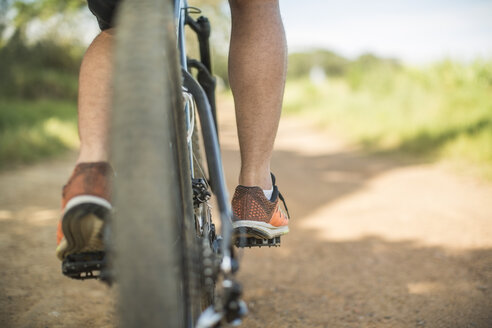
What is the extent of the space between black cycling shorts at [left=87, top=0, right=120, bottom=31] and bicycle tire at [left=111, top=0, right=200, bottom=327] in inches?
15.2

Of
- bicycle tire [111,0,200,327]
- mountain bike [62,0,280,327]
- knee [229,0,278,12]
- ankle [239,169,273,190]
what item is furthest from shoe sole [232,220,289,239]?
knee [229,0,278,12]

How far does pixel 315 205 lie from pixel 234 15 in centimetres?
215

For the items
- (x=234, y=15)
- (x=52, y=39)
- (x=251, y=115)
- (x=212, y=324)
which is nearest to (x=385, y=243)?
(x=251, y=115)

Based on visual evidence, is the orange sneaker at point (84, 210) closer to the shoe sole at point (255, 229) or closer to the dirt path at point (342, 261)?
the shoe sole at point (255, 229)

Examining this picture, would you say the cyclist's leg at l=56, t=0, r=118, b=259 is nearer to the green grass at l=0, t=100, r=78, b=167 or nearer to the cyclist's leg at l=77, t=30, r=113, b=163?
the cyclist's leg at l=77, t=30, r=113, b=163

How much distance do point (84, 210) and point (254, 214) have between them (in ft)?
1.60

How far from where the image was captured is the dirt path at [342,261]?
139cm

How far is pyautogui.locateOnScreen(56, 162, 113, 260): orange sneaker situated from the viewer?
748 millimetres

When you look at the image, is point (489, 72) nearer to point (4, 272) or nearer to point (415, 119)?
point (415, 119)

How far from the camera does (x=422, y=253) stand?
6.55 feet

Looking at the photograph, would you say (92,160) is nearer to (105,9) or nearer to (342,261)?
(105,9)

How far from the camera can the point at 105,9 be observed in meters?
0.96

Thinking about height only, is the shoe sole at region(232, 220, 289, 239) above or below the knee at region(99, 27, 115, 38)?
below

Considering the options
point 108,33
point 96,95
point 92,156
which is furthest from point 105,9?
point 92,156
